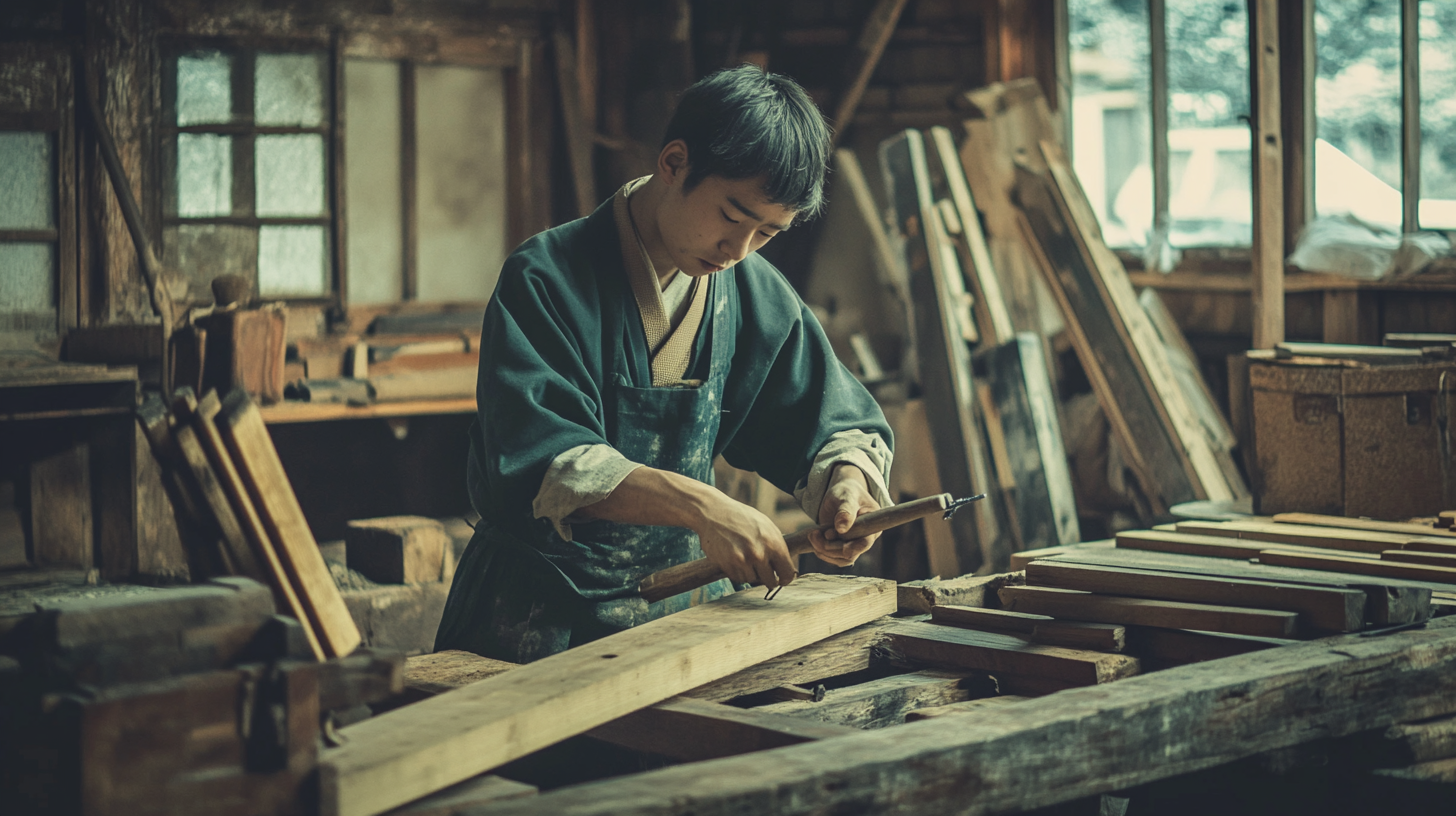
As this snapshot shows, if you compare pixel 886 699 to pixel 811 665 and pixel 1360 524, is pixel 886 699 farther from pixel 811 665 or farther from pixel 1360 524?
pixel 1360 524

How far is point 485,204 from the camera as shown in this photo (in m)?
6.75

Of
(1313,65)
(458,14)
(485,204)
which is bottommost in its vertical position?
(485,204)

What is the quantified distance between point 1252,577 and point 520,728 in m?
1.33

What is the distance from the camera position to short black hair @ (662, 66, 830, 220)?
2307mm

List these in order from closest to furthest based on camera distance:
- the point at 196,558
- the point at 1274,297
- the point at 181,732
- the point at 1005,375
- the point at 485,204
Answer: the point at 181,732
the point at 196,558
the point at 1274,297
the point at 1005,375
the point at 485,204

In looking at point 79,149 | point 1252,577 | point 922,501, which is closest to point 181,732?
point 922,501

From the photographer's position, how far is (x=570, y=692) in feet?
5.70

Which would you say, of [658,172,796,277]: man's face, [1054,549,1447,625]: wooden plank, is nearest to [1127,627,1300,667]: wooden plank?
[1054,549,1447,625]: wooden plank

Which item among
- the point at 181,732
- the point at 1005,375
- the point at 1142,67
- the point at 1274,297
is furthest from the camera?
the point at 1142,67

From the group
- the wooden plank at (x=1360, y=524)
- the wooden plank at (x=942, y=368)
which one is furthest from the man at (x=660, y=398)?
the wooden plank at (x=942, y=368)

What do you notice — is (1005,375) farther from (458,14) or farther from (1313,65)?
(458,14)

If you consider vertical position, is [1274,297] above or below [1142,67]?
below

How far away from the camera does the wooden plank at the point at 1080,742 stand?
1449 millimetres

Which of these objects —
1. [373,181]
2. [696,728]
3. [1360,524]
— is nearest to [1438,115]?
[1360,524]
